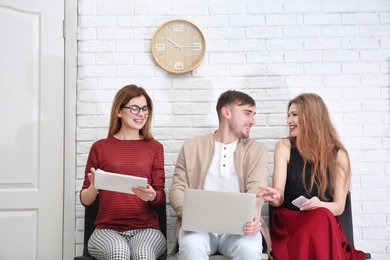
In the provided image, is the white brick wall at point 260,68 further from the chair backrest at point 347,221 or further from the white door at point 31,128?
the chair backrest at point 347,221

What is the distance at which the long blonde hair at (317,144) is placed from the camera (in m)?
2.43

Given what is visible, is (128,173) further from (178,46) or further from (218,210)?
(178,46)

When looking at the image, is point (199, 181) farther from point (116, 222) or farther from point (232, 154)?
point (116, 222)

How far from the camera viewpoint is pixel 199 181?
248 centimetres

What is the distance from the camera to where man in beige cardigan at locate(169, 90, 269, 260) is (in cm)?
239

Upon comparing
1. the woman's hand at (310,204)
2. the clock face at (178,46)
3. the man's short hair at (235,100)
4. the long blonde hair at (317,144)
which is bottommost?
the woman's hand at (310,204)

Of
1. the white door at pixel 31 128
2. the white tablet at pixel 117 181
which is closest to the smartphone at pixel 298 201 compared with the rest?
the white tablet at pixel 117 181

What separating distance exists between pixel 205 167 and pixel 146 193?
1.22 feet

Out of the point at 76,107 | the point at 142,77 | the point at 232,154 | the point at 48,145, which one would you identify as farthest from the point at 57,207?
the point at 232,154

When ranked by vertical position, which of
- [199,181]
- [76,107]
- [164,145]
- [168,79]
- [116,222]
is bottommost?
[116,222]

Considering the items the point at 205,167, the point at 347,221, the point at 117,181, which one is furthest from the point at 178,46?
the point at 347,221

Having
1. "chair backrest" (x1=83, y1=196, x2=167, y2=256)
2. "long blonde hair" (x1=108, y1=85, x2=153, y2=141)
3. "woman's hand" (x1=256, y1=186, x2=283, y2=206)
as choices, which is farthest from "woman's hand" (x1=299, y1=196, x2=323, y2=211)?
"long blonde hair" (x1=108, y1=85, x2=153, y2=141)

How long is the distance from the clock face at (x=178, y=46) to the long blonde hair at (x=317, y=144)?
0.71 m

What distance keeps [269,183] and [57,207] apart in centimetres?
135
